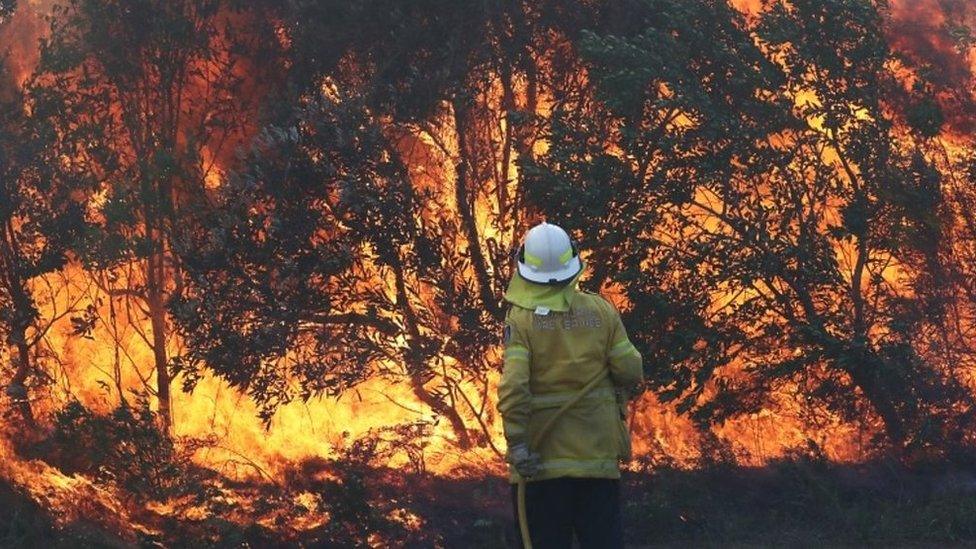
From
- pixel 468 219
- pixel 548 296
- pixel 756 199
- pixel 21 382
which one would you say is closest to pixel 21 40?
pixel 21 382

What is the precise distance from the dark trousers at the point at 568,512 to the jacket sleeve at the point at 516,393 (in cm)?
28

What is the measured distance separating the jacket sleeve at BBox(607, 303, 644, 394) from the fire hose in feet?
0.21

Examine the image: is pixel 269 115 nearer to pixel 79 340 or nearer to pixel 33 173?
pixel 33 173

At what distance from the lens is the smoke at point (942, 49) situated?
1034 cm

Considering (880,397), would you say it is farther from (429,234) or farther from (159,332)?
(159,332)

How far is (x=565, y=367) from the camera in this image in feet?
16.1

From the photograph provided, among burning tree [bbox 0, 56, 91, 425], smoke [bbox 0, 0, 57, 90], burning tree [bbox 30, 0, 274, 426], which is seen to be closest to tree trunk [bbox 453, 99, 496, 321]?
burning tree [bbox 30, 0, 274, 426]

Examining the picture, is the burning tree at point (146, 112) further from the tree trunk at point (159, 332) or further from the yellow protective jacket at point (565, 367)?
the yellow protective jacket at point (565, 367)

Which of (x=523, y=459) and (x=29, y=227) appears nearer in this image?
(x=523, y=459)

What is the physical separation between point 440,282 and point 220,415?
9.09 feet

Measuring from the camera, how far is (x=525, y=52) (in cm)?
1057

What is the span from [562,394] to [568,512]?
548mm

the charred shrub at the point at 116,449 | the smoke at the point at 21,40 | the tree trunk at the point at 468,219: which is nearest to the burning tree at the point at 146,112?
the smoke at the point at 21,40

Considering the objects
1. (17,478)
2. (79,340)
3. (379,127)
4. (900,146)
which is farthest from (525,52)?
(17,478)
